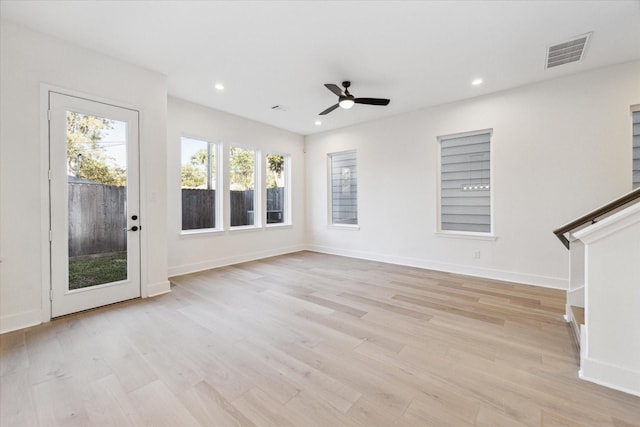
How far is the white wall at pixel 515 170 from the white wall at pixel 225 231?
173cm

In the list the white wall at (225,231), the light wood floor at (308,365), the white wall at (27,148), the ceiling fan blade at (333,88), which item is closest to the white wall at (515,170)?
the light wood floor at (308,365)

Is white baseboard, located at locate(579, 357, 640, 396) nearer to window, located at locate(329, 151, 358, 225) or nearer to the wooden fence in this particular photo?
window, located at locate(329, 151, 358, 225)

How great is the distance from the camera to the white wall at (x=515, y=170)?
3.54 meters

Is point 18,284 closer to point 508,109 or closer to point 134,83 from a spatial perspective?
point 134,83

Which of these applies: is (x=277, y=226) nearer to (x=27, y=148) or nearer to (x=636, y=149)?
(x=27, y=148)

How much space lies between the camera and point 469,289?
12.6 ft

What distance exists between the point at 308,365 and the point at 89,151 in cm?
350

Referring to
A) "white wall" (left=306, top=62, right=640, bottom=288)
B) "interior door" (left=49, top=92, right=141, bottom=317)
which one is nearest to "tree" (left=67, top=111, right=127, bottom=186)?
"interior door" (left=49, top=92, right=141, bottom=317)

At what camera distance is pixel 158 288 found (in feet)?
12.1

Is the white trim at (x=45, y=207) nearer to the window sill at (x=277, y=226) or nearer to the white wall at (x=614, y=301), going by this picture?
the window sill at (x=277, y=226)

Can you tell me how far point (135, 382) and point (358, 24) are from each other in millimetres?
3649

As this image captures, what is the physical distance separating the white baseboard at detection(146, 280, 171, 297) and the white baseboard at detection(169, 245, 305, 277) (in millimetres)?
830

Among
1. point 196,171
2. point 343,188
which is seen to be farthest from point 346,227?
point 196,171

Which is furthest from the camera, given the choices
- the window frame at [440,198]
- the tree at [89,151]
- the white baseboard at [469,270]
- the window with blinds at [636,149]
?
the window frame at [440,198]
